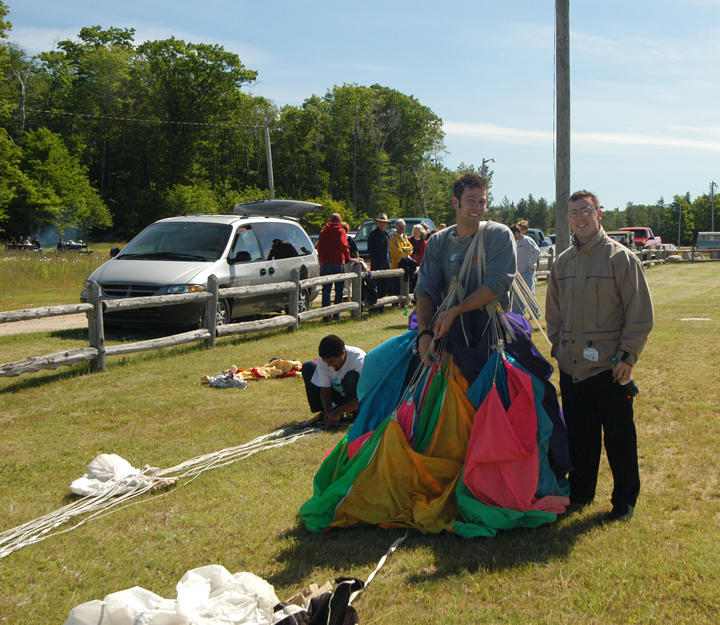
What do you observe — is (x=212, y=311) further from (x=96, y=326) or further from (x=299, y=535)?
(x=299, y=535)

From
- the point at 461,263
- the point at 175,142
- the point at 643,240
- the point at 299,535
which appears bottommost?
the point at 299,535

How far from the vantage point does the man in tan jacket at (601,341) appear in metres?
4.00

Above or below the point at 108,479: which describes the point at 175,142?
above

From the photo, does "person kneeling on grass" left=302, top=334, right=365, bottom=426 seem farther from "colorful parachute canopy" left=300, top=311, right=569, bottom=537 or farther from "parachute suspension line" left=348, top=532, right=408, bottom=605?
"parachute suspension line" left=348, top=532, right=408, bottom=605

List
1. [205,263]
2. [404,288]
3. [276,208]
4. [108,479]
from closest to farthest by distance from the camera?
[108,479]
[205,263]
[404,288]
[276,208]

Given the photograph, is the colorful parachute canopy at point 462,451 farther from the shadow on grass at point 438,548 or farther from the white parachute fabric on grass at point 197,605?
the white parachute fabric on grass at point 197,605

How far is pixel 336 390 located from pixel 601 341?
2.78 m

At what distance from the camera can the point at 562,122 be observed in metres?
9.84

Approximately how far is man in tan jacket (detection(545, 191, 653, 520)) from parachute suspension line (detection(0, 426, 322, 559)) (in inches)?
102

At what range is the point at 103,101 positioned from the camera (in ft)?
207

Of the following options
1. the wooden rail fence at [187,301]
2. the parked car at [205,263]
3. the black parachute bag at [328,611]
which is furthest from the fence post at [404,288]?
the black parachute bag at [328,611]

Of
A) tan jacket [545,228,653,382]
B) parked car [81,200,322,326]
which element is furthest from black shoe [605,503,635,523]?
parked car [81,200,322,326]

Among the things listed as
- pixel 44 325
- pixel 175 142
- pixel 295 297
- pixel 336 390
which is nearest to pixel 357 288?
pixel 295 297

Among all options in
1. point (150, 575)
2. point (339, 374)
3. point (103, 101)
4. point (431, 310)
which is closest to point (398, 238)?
point (339, 374)
